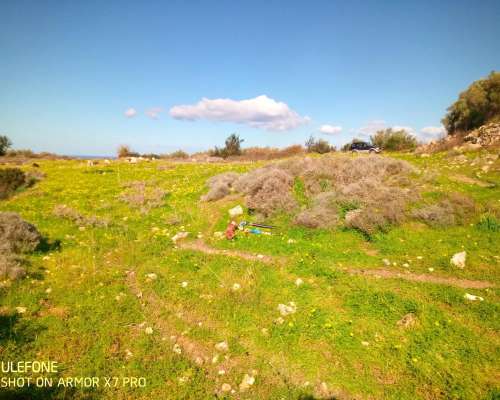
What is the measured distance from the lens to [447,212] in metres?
9.52

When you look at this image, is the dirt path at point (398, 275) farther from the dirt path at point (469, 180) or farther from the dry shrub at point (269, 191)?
the dirt path at point (469, 180)

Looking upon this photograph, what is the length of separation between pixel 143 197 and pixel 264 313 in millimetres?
10507

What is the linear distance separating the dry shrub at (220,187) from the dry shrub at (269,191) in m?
0.61

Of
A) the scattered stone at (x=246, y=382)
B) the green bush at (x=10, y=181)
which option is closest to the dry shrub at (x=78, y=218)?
the green bush at (x=10, y=181)

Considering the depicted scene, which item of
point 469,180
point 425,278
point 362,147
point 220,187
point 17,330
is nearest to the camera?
point 17,330

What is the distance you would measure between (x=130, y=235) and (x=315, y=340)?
309 inches

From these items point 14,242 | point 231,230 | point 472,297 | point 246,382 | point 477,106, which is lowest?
point 246,382

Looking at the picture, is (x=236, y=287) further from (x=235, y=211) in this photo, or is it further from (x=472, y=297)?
(x=472, y=297)

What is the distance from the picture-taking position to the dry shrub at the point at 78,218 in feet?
36.6

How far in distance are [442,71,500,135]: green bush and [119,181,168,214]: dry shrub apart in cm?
2521

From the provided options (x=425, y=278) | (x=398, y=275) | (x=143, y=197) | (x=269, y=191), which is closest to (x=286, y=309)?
(x=398, y=275)

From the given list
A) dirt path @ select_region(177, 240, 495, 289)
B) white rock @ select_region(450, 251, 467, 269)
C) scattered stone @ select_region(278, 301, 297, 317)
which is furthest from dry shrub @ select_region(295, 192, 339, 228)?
scattered stone @ select_region(278, 301, 297, 317)

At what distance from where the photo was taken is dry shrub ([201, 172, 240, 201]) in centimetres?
1345

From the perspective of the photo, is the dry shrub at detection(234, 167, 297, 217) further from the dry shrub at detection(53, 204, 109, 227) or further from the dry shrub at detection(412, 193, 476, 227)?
the dry shrub at detection(53, 204, 109, 227)
